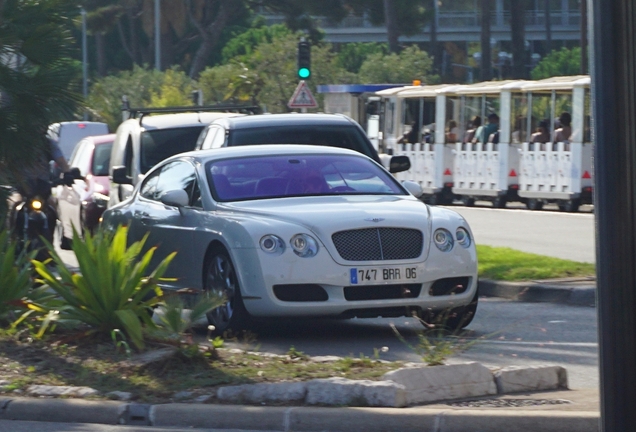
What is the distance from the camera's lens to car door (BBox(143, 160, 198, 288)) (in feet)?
33.8

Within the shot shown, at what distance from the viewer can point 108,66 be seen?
78125mm

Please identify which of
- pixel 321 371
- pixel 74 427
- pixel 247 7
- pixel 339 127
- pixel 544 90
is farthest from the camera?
pixel 247 7

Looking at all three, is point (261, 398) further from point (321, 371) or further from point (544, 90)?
point (544, 90)

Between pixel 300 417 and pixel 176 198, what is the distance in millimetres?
4211

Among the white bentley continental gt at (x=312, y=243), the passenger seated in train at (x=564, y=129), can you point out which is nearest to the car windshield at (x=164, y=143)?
the white bentley continental gt at (x=312, y=243)

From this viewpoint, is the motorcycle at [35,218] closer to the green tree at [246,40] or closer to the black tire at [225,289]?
the black tire at [225,289]

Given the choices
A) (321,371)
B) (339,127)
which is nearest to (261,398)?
(321,371)

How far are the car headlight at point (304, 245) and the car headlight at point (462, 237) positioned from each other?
115 centimetres

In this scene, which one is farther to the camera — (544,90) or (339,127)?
(544,90)

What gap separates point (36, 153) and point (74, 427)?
11.1 ft

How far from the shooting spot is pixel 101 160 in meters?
19.8

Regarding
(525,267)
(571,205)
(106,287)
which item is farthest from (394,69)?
(106,287)

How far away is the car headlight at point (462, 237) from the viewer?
956 centimetres

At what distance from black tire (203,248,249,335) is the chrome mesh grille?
2.76 ft
